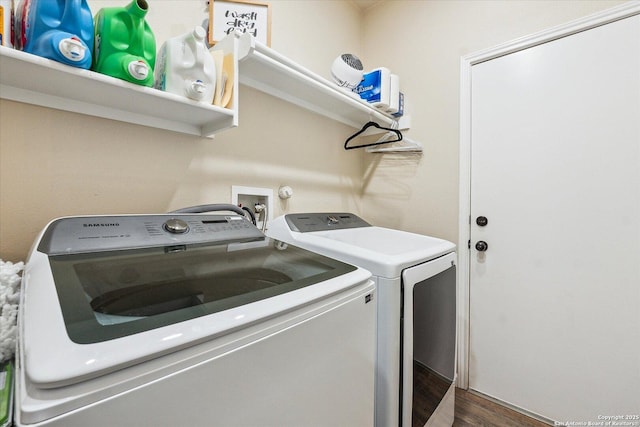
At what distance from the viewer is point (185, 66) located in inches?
40.5

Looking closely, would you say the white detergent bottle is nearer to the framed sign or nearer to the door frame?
the framed sign

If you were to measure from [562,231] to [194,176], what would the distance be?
79.4 inches

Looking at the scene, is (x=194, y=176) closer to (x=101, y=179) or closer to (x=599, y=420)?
(x=101, y=179)

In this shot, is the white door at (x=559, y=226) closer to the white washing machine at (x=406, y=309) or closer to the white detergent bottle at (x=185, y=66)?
the white washing machine at (x=406, y=309)

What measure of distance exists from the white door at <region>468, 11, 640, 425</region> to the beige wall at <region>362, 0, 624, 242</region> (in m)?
0.14

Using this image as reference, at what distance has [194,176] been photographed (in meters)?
1.40

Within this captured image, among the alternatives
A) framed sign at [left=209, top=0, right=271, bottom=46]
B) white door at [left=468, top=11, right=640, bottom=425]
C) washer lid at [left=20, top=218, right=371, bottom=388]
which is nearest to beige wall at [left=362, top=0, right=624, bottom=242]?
white door at [left=468, top=11, right=640, bottom=425]

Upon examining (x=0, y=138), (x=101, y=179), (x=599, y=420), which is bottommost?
(x=599, y=420)

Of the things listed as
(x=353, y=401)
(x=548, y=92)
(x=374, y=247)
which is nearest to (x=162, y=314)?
(x=353, y=401)

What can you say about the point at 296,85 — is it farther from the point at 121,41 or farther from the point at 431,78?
the point at 431,78

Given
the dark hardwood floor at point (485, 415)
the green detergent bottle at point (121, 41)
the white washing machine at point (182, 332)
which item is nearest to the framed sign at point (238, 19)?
the green detergent bottle at point (121, 41)

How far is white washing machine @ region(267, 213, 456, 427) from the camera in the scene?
977mm

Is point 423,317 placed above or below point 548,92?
below

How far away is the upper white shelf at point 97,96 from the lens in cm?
81
